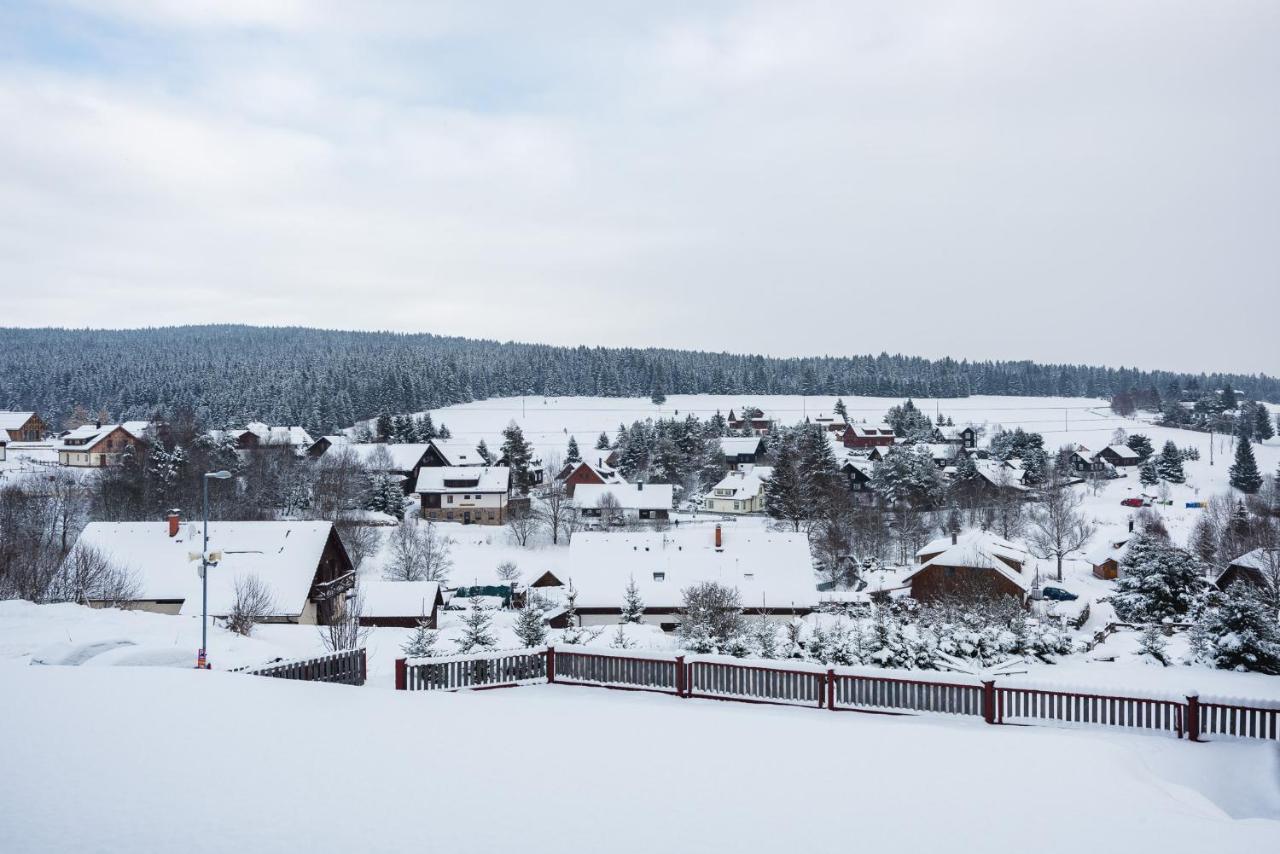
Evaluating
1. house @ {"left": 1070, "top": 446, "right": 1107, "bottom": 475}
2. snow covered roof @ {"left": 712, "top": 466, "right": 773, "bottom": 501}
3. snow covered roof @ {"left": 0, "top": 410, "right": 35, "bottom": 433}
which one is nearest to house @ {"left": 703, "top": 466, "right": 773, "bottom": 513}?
snow covered roof @ {"left": 712, "top": 466, "right": 773, "bottom": 501}

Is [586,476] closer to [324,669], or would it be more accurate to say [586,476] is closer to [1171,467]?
[1171,467]

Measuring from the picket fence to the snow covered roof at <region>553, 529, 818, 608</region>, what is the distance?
2464cm

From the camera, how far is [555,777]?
904 cm

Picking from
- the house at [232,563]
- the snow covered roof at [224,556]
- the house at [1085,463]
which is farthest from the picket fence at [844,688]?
the house at [1085,463]

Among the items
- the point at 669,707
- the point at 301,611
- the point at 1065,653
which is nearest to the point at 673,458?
the point at 301,611

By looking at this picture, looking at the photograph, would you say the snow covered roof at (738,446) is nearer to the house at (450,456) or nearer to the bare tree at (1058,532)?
the house at (450,456)

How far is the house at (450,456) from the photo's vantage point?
264 ft

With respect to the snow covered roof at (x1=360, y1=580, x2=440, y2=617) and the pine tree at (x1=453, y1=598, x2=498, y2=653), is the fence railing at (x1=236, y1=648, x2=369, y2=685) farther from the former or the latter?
the snow covered roof at (x1=360, y1=580, x2=440, y2=617)

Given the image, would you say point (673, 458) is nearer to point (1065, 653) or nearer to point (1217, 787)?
point (1065, 653)

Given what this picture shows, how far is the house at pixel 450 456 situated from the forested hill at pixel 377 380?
34.3 metres

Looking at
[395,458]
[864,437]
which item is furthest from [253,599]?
[864,437]

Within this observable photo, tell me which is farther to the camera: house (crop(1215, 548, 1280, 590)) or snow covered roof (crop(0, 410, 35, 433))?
snow covered roof (crop(0, 410, 35, 433))

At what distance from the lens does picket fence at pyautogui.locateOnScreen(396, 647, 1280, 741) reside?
39.4 feet

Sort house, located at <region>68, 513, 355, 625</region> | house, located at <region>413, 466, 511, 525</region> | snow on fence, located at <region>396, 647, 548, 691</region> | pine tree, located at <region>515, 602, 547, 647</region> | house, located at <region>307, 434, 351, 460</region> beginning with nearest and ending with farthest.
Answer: snow on fence, located at <region>396, 647, 548, 691</region>
pine tree, located at <region>515, 602, 547, 647</region>
house, located at <region>68, 513, 355, 625</region>
house, located at <region>413, 466, 511, 525</region>
house, located at <region>307, 434, 351, 460</region>
